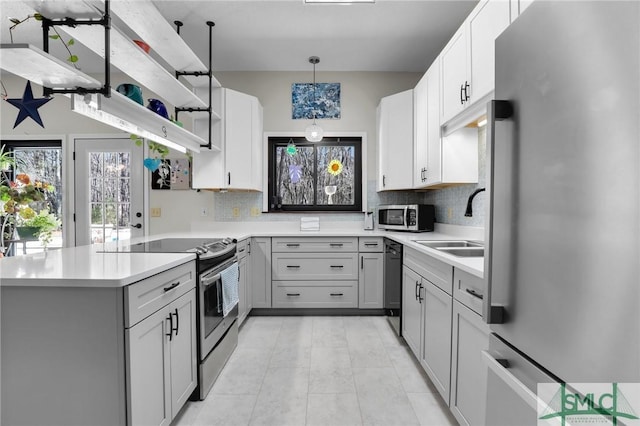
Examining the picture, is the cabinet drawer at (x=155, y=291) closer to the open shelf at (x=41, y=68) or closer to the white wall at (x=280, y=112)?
the open shelf at (x=41, y=68)

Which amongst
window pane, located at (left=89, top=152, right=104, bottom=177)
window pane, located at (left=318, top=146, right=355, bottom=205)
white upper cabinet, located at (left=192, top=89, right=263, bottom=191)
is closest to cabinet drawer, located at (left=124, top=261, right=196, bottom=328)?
white upper cabinet, located at (left=192, top=89, right=263, bottom=191)

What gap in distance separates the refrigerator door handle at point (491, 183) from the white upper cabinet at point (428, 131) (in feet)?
5.67

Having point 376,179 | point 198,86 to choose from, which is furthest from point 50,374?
point 376,179

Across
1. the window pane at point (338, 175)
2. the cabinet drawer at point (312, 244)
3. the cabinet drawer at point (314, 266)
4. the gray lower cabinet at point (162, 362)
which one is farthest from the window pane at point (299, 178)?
the gray lower cabinet at point (162, 362)

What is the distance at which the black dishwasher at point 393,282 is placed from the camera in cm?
278

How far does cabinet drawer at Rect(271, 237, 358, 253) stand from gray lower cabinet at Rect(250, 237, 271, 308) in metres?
0.10

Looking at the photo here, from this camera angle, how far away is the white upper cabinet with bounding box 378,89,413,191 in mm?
3305

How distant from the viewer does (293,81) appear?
382cm

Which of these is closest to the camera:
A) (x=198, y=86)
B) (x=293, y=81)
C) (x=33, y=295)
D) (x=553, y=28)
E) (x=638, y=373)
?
(x=638, y=373)

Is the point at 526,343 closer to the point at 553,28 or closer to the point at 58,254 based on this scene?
the point at 553,28

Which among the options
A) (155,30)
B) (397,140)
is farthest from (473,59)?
(155,30)

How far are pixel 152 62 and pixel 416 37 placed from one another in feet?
7.99

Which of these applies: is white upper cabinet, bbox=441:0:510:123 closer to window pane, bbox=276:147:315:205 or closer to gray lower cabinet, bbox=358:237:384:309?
gray lower cabinet, bbox=358:237:384:309

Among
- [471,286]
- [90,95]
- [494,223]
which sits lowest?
[471,286]
